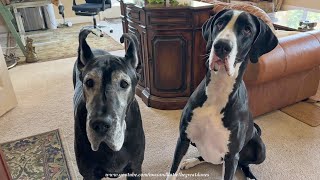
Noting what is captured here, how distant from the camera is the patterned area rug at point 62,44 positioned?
14.0 ft

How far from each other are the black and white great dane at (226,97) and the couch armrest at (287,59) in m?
0.53

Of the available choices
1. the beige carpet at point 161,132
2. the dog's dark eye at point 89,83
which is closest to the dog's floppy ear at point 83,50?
the dog's dark eye at point 89,83

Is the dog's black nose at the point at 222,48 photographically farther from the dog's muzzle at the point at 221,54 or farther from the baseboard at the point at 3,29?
the baseboard at the point at 3,29

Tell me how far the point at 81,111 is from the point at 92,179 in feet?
1.06

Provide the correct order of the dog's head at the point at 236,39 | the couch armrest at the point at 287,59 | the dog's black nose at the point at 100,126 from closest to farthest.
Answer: the dog's black nose at the point at 100,126 < the dog's head at the point at 236,39 < the couch armrest at the point at 287,59

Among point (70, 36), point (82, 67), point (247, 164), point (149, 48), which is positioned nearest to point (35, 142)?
point (149, 48)

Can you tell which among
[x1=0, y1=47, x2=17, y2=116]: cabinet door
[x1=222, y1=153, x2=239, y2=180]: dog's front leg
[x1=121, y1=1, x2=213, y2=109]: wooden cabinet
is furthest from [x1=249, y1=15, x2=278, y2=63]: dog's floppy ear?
[x1=0, y1=47, x2=17, y2=116]: cabinet door

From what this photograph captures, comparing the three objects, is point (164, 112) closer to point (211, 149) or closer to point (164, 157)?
point (164, 157)

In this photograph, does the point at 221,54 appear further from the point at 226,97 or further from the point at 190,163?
the point at 190,163

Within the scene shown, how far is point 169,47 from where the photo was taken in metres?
2.47

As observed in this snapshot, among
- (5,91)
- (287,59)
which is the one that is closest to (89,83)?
(287,59)

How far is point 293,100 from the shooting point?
2613 millimetres

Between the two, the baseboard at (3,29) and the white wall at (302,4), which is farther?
the baseboard at (3,29)

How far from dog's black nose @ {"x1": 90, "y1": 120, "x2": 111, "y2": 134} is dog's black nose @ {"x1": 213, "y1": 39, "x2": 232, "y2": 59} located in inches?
21.7
